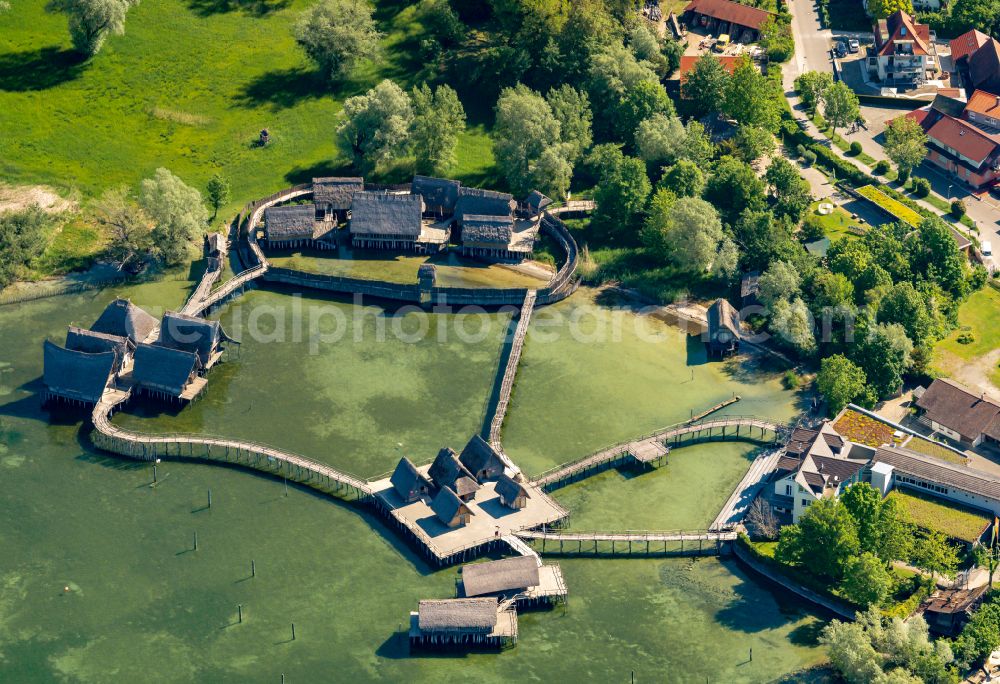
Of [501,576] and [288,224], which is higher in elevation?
[288,224]

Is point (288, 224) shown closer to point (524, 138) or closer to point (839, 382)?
point (524, 138)

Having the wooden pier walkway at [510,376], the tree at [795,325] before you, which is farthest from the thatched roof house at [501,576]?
the tree at [795,325]

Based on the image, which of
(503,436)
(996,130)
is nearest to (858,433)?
(503,436)

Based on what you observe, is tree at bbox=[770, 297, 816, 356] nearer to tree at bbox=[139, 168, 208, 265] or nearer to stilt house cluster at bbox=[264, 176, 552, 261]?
stilt house cluster at bbox=[264, 176, 552, 261]

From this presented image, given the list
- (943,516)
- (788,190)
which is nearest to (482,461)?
(943,516)

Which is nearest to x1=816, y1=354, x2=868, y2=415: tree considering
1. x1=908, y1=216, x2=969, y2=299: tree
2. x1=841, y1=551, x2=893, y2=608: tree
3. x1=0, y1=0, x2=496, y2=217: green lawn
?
x1=908, y1=216, x2=969, y2=299: tree

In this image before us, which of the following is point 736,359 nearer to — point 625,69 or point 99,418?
point 625,69
